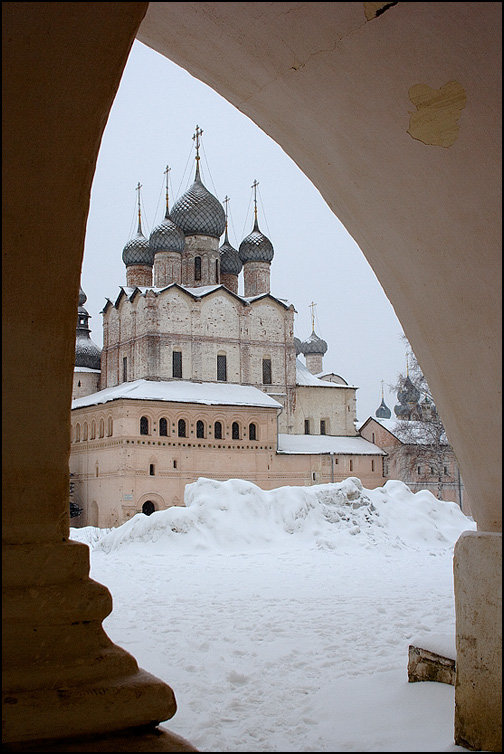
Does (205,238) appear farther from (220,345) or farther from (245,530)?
(245,530)

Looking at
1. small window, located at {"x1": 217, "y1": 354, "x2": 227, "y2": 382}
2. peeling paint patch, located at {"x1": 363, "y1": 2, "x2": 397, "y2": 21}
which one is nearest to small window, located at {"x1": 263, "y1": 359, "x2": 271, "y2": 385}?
small window, located at {"x1": 217, "y1": 354, "x2": 227, "y2": 382}

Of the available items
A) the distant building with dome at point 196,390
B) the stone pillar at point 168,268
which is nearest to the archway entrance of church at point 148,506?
the distant building with dome at point 196,390

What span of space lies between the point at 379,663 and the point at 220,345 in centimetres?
2985

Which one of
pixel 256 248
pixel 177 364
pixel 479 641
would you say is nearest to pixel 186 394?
pixel 177 364

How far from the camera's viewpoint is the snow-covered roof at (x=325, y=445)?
1351 inches

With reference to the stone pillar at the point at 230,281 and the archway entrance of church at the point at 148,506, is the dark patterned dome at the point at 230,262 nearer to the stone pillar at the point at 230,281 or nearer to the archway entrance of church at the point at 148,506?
the stone pillar at the point at 230,281

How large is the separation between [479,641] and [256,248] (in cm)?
3652

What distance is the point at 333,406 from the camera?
38.0 metres

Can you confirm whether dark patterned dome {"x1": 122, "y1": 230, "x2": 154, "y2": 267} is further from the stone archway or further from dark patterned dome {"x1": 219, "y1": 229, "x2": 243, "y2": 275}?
the stone archway

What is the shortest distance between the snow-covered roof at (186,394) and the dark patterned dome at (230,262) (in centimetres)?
790

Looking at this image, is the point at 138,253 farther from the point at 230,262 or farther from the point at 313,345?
the point at 313,345

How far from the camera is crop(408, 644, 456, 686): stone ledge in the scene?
3.79 meters

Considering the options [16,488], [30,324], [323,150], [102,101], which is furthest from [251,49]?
[16,488]

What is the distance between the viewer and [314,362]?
49875mm
